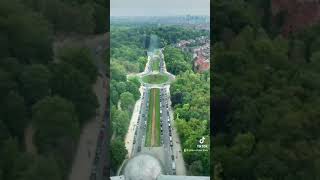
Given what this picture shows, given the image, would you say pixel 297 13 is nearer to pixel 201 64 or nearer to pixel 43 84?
pixel 201 64

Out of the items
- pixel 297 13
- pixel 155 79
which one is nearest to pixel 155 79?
pixel 155 79

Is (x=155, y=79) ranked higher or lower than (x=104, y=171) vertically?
higher

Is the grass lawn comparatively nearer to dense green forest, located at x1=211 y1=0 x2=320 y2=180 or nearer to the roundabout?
the roundabout

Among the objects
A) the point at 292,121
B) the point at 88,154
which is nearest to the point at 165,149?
the point at 88,154

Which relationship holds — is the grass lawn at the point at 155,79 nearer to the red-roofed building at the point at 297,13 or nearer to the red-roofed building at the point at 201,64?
the red-roofed building at the point at 201,64

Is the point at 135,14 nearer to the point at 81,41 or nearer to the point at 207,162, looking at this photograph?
the point at 81,41

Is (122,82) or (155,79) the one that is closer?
(122,82)

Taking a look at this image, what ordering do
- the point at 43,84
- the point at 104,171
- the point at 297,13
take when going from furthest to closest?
the point at 297,13 < the point at 43,84 < the point at 104,171
